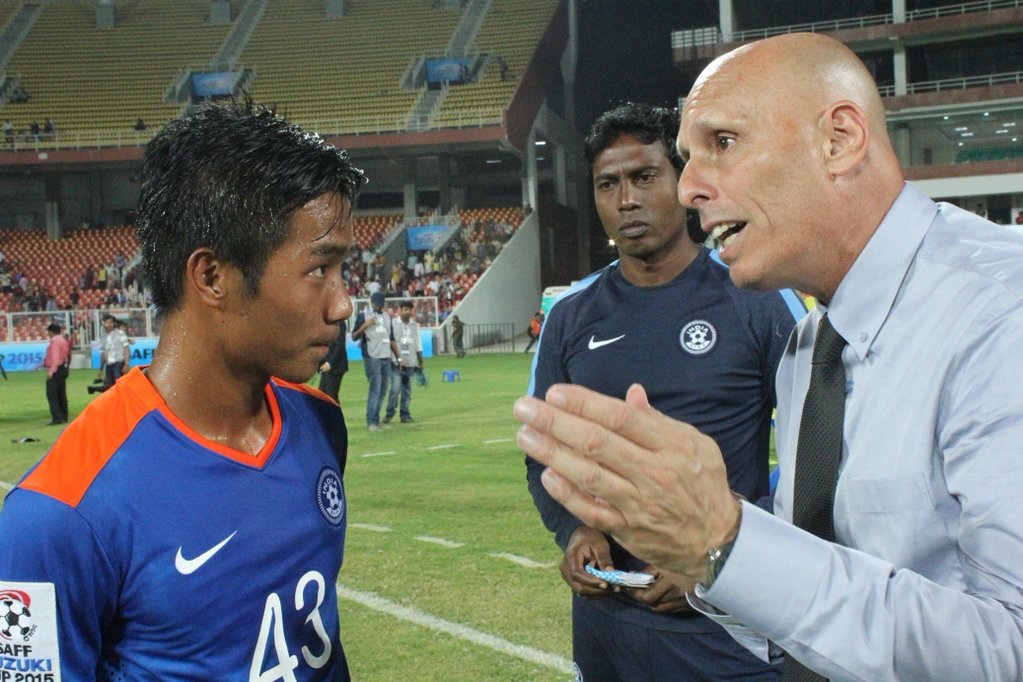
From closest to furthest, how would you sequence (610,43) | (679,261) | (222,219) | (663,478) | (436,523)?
(663,478) → (222,219) → (679,261) → (436,523) → (610,43)

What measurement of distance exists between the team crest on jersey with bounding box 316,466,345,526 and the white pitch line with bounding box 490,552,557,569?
165 inches

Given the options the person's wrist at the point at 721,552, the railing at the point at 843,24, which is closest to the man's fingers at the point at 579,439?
the person's wrist at the point at 721,552

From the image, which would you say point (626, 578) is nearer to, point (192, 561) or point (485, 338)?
point (192, 561)

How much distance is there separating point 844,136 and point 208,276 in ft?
4.22

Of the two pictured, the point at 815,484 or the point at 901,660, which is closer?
the point at 901,660

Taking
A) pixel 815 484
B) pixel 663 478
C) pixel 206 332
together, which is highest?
pixel 206 332

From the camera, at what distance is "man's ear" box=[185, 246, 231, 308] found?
206cm

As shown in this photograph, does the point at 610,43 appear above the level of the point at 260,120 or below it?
above

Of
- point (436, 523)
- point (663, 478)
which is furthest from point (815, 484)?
point (436, 523)

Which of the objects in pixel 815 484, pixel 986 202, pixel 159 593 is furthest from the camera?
pixel 986 202

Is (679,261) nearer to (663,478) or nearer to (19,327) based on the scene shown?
(663,478)

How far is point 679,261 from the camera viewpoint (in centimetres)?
306

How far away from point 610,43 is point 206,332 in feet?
158

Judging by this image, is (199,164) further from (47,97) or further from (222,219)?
(47,97)
